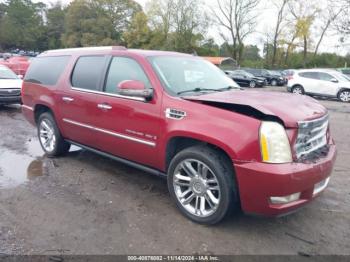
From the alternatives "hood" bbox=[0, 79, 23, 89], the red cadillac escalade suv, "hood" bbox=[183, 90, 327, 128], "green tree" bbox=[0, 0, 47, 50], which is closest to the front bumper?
the red cadillac escalade suv

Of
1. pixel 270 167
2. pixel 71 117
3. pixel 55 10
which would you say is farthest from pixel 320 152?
pixel 55 10

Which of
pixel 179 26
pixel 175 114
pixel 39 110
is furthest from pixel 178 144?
pixel 179 26

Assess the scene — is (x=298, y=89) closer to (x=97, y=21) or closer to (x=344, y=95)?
(x=344, y=95)

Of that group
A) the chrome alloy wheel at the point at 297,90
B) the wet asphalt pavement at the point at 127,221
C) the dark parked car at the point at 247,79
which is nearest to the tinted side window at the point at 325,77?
the chrome alloy wheel at the point at 297,90

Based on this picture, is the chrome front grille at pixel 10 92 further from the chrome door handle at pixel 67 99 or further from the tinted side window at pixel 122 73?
the tinted side window at pixel 122 73

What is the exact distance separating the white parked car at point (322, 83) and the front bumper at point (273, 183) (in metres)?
16.5

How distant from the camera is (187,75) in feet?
14.5

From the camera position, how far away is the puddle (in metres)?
4.87

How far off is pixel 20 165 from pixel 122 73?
247 cm

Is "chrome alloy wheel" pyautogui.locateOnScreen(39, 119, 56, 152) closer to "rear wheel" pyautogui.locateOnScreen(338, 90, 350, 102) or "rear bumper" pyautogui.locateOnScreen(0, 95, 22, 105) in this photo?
"rear bumper" pyautogui.locateOnScreen(0, 95, 22, 105)

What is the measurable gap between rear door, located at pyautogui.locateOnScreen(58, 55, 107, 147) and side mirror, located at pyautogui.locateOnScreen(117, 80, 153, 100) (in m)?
0.94

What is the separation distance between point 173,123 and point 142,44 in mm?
53470

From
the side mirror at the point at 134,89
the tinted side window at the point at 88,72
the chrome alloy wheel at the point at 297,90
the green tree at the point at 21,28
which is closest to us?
the side mirror at the point at 134,89

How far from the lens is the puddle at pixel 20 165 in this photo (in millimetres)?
4872
